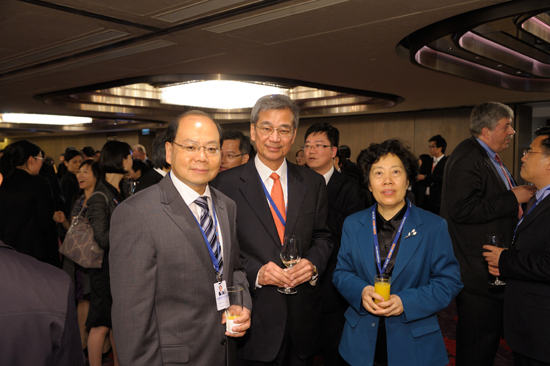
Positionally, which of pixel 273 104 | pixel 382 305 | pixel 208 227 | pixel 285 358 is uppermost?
pixel 273 104

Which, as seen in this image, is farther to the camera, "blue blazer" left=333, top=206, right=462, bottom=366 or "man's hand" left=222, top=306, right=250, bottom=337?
"blue blazer" left=333, top=206, right=462, bottom=366

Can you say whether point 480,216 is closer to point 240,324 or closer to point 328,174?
point 328,174

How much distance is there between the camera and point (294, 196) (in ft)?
7.04

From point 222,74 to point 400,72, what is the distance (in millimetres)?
2715

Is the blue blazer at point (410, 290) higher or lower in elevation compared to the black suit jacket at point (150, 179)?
lower

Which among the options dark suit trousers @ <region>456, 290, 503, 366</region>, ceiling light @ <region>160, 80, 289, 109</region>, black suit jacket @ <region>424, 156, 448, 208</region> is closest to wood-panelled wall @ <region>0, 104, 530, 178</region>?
black suit jacket @ <region>424, 156, 448, 208</region>

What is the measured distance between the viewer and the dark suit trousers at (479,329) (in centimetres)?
269

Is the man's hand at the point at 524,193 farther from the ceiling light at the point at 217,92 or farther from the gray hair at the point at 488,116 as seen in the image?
the ceiling light at the point at 217,92

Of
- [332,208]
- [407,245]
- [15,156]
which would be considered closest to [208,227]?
[407,245]

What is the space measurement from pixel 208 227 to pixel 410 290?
91cm

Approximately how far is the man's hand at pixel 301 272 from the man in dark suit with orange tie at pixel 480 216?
1.28 metres

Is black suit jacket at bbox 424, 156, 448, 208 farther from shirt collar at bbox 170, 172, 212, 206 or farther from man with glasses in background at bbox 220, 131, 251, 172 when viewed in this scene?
shirt collar at bbox 170, 172, 212, 206

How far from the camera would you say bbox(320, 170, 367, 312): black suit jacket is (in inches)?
102

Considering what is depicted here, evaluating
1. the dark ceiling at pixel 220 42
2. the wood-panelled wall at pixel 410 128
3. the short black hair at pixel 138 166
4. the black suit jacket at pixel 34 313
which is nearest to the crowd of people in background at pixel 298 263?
the black suit jacket at pixel 34 313
